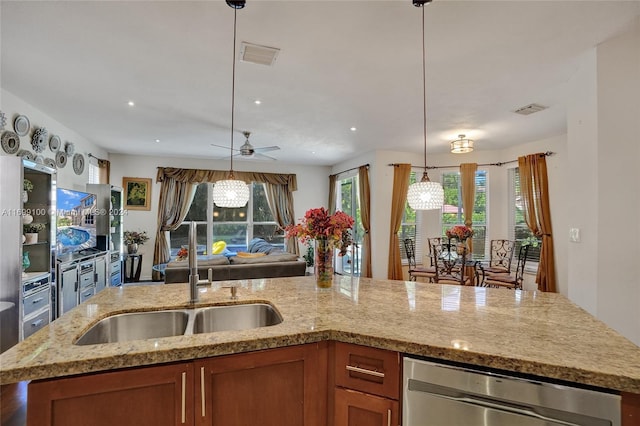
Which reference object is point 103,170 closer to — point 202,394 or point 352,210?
point 352,210

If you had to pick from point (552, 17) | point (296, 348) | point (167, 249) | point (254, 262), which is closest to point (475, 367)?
point (296, 348)

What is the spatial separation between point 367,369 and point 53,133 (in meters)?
5.03

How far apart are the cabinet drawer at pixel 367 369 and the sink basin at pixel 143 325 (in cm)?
89

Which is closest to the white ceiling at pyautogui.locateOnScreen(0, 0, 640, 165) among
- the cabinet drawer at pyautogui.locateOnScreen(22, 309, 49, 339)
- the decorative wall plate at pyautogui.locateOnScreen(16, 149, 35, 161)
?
the decorative wall plate at pyautogui.locateOnScreen(16, 149, 35, 161)

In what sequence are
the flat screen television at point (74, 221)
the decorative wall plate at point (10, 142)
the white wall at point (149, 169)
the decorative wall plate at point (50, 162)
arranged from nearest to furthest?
the decorative wall plate at point (10, 142)
the flat screen television at point (74, 221)
the decorative wall plate at point (50, 162)
the white wall at point (149, 169)

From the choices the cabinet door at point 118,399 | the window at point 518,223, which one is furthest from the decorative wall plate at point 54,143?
the window at point 518,223

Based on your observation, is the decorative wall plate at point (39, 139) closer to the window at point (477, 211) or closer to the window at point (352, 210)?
the window at point (352, 210)

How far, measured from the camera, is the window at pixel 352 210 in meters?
6.88

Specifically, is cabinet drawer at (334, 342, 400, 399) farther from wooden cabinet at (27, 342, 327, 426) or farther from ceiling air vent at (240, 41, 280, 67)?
ceiling air vent at (240, 41, 280, 67)

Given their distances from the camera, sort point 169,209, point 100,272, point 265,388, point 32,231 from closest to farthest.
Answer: point 265,388 → point 32,231 → point 100,272 → point 169,209

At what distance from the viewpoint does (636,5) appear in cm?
189

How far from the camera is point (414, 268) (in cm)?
584

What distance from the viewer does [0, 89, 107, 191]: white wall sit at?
3.28 m

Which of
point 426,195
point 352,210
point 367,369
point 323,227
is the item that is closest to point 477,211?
point 352,210
